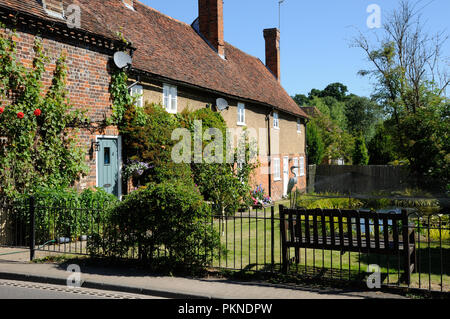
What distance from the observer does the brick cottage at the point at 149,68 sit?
11.3 m

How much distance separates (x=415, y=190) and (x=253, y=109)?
30.0 ft

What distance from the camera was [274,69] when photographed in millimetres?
31438

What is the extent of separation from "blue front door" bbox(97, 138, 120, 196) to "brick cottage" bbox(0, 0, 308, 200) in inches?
1.2

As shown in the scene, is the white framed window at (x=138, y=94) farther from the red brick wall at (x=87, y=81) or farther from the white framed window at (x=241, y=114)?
the white framed window at (x=241, y=114)

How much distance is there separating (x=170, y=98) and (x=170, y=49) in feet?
10.9

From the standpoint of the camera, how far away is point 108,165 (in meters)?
12.6

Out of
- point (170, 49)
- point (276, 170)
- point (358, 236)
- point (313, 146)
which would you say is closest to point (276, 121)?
point (276, 170)

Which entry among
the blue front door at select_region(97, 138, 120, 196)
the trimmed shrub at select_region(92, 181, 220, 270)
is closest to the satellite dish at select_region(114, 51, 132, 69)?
the blue front door at select_region(97, 138, 120, 196)

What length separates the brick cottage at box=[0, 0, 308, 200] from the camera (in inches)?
445

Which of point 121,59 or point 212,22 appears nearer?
point 121,59

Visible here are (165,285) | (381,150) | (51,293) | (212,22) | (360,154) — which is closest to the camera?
(51,293)

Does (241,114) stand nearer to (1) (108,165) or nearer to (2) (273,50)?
(1) (108,165)
